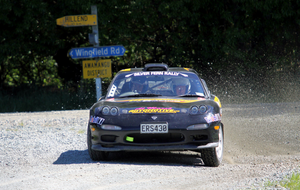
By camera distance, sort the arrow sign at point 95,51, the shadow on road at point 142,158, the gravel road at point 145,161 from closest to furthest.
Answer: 1. the gravel road at point 145,161
2. the shadow on road at point 142,158
3. the arrow sign at point 95,51

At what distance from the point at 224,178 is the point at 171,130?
1.09m

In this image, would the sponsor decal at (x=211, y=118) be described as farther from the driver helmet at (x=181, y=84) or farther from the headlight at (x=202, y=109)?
the driver helmet at (x=181, y=84)

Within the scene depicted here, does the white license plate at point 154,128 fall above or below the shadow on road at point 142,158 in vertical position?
above

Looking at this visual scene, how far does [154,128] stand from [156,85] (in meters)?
1.43

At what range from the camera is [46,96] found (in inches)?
774

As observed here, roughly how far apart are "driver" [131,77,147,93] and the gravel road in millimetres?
1129

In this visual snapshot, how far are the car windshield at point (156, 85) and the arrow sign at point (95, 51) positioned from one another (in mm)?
6271

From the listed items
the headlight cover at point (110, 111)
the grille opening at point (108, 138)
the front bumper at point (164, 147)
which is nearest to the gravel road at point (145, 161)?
the front bumper at point (164, 147)

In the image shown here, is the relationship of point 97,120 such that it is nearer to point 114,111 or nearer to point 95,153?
point 114,111

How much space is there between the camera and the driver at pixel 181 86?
23.2 ft

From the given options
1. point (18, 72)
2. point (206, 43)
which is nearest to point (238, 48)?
point (206, 43)

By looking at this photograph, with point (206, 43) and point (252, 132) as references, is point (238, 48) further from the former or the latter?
point (252, 132)

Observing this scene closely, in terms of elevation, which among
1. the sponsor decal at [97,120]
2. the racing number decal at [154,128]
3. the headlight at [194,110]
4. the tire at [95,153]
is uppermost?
the headlight at [194,110]

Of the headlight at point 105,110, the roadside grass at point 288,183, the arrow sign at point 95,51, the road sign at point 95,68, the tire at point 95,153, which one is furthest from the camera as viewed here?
the road sign at point 95,68
